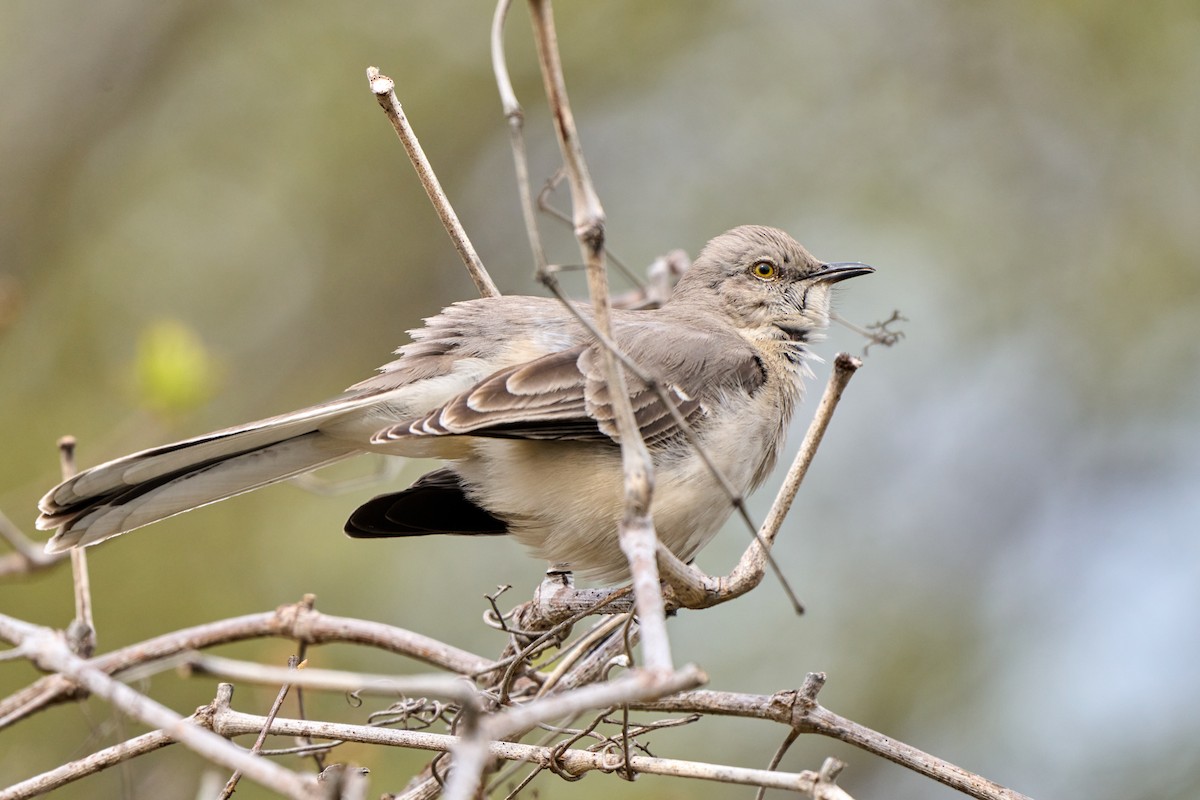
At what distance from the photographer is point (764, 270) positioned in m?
4.98

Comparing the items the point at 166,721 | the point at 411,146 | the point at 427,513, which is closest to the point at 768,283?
the point at 427,513

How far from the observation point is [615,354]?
222 cm

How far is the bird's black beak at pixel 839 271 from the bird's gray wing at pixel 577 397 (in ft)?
3.12

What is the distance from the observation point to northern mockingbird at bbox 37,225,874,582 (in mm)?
3713

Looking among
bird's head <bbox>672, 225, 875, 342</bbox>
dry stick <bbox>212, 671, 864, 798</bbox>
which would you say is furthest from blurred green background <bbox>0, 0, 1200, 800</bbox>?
dry stick <bbox>212, 671, 864, 798</bbox>

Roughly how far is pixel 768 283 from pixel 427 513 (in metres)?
1.73

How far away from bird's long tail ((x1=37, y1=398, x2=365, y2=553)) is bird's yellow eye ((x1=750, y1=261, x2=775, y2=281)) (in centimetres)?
183

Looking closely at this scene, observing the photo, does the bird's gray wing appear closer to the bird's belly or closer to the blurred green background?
the bird's belly

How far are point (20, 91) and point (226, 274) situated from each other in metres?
1.98

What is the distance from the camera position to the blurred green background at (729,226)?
7.36m

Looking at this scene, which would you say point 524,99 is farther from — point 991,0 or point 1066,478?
point 1066,478

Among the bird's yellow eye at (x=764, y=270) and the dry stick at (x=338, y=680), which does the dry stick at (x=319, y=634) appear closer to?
the dry stick at (x=338, y=680)

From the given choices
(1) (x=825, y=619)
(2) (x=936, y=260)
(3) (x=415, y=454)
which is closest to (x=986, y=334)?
(2) (x=936, y=260)

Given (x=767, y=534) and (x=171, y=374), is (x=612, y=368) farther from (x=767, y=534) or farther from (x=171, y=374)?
(x=171, y=374)
